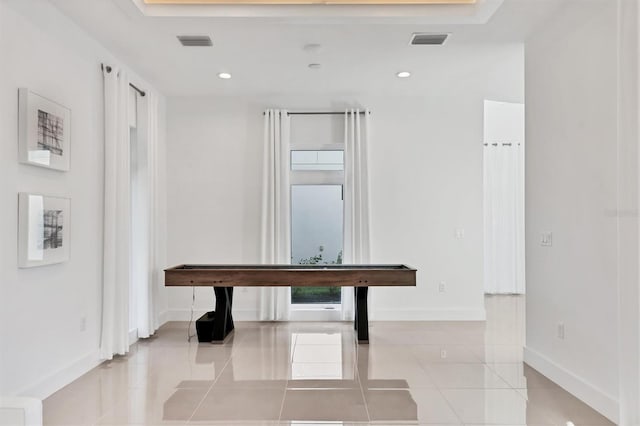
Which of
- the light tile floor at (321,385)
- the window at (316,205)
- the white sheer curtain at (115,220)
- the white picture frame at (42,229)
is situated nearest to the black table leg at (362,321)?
the light tile floor at (321,385)

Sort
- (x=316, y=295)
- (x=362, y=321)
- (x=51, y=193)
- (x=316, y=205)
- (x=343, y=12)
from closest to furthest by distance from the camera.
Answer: (x=51, y=193), (x=343, y=12), (x=362, y=321), (x=316, y=295), (x=316, y=205)

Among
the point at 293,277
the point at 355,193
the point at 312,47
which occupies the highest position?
the point at 312,47

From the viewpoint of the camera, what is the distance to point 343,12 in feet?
11.8

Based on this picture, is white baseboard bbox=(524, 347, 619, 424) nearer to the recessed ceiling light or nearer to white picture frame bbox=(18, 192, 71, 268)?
the recessed ceiling light

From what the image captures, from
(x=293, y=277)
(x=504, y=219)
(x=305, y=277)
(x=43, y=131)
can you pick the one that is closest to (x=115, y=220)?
(x=43, y=131)

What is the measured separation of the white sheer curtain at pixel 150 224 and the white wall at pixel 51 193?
2.91 ft

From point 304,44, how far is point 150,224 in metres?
2.71

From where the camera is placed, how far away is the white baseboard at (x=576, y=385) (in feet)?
9.33

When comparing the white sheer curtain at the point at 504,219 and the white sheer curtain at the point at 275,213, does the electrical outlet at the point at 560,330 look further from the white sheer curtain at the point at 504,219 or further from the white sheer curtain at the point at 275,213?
Result: the white sheer curtain at the point at 504,219

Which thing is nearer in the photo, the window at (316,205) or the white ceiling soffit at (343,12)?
the white ceiling soffit at (343,12)

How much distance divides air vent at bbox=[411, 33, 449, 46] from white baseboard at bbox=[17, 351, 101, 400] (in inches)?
158

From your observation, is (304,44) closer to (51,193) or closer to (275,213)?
(275,213)

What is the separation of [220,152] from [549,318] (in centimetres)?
429

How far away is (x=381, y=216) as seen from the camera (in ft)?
19.3
